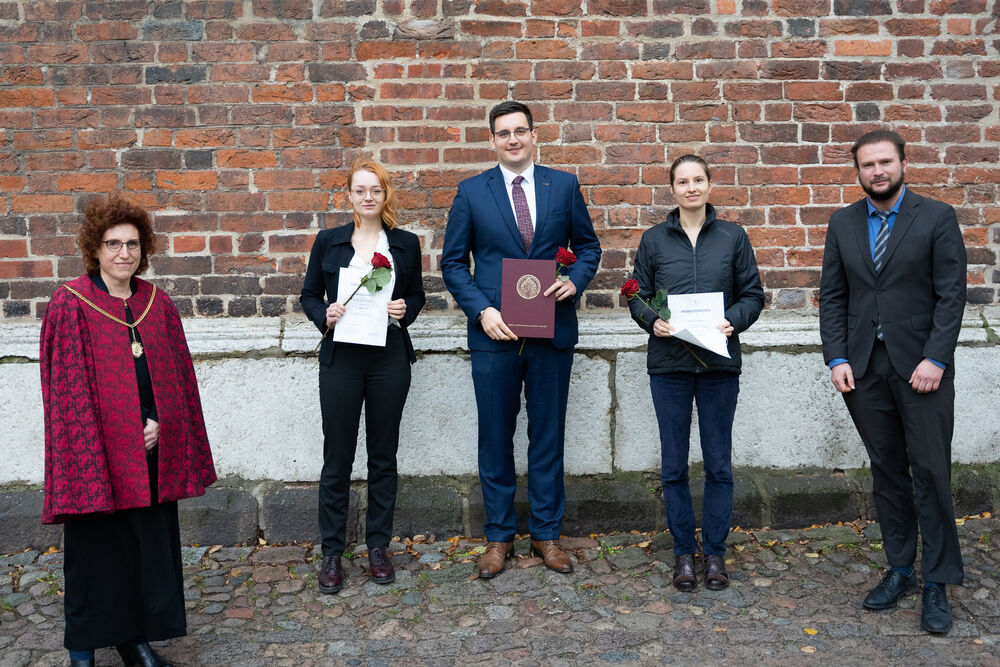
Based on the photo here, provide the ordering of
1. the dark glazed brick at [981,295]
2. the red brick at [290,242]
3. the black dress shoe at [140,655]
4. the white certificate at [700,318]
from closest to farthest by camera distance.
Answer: the black dress shoe at [140,655] < the white certificate at [700,318] < the red brick at [290,242] < the dark glazed brick at [981,295]

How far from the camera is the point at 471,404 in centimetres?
485

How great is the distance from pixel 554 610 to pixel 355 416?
1.26 meters

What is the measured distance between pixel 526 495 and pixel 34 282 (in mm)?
2859

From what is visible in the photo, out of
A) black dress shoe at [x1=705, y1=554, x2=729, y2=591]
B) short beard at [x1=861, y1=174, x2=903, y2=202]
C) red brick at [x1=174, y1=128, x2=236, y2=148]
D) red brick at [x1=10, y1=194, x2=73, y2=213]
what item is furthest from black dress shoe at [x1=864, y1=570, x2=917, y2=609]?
red brick at [x1=10, y1=194, x2=73, y2=213]

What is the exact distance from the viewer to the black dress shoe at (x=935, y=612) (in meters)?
3.51

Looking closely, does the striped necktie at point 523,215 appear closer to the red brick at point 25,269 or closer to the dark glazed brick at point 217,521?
the dark glazed brick at point 217,521

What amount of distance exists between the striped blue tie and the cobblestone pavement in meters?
1.20

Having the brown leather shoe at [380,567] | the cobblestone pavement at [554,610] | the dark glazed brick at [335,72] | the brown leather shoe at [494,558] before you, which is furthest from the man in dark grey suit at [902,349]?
the dark glazed brick at [335,72]

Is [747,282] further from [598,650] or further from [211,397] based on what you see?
[211,397]

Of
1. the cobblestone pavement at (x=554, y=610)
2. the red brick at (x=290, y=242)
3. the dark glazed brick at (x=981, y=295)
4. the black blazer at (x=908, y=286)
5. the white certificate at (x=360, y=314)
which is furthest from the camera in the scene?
the dark glazed brick at (x=981, y=295)

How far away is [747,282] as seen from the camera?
4023 millimetres

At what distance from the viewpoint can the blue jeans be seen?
404 centimetres

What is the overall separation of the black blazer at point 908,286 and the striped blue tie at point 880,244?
2 cm

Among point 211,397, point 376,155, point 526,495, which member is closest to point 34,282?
point 211,397
